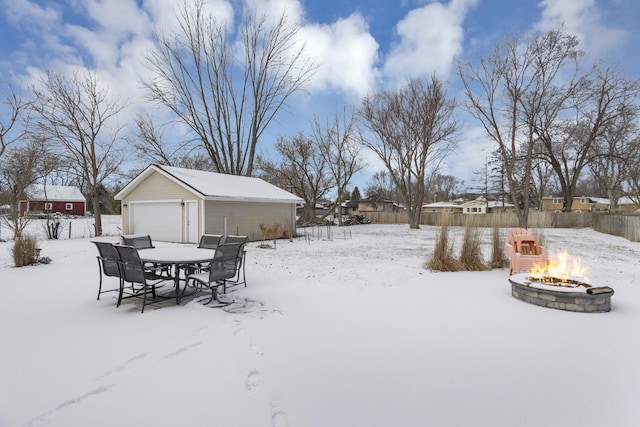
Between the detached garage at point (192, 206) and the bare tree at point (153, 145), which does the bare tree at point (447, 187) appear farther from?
the detached garage at point (192, 206)

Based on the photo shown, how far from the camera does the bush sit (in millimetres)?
7070

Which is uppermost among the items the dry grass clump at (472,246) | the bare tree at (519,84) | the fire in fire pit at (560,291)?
the bare tree at (519,84)

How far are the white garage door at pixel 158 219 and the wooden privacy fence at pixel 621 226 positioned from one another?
766 inches

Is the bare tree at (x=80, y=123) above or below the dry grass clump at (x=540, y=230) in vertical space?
above

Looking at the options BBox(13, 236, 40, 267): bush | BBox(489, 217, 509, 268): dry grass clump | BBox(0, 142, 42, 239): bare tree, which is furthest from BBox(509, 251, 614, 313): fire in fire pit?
BBox(0, 142, 42, 239): bare tree

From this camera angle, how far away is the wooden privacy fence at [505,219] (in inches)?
286

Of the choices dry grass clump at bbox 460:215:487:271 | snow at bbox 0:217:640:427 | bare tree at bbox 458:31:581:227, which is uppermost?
bare tree at bbox 458:31:581:227

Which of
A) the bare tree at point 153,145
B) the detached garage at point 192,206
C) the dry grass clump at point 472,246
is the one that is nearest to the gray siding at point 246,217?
the detached garage at point 192,206

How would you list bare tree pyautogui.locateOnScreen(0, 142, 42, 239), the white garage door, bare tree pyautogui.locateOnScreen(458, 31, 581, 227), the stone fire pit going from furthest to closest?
bare tree pyautogui.locateOnScreen(458, 31, 581, 227) < bare tree pyautogui.locateOnScreen(0, 142, 42, 239) < the white garage door < the stone fire pit

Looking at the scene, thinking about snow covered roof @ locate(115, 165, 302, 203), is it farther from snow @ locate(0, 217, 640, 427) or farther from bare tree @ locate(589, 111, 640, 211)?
bare tree @ locate(589, 111, 640, 211)

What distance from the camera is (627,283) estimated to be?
19.3 ft

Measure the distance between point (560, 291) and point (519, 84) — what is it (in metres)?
17.0

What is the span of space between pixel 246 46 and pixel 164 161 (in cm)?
945

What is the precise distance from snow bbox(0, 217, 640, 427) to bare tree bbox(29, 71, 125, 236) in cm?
1415
